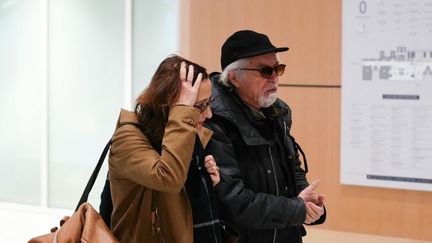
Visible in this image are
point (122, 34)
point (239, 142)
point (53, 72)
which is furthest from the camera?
point (53, 72)

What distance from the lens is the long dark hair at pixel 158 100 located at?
1.80 metres

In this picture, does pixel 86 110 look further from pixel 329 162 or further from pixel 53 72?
pixel 329 162

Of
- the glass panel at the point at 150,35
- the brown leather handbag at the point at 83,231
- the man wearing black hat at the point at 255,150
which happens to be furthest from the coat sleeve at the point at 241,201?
the glass panel at the point at 150,35

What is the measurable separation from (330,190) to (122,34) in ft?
8.07

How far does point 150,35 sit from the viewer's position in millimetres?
5176

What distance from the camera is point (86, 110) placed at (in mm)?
5605

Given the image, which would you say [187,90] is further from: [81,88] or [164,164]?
[81,88]

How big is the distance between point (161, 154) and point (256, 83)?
56 cm

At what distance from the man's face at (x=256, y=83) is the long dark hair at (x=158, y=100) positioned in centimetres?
38

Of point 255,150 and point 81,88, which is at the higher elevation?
point 81,88

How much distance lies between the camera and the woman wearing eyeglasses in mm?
1748

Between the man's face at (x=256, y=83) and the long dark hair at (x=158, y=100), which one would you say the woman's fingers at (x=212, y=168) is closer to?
the long dark hair at (x=158, y=100)

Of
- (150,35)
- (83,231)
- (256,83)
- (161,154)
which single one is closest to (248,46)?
(256,83)

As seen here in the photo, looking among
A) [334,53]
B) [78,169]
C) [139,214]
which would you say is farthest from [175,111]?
[78,169]
